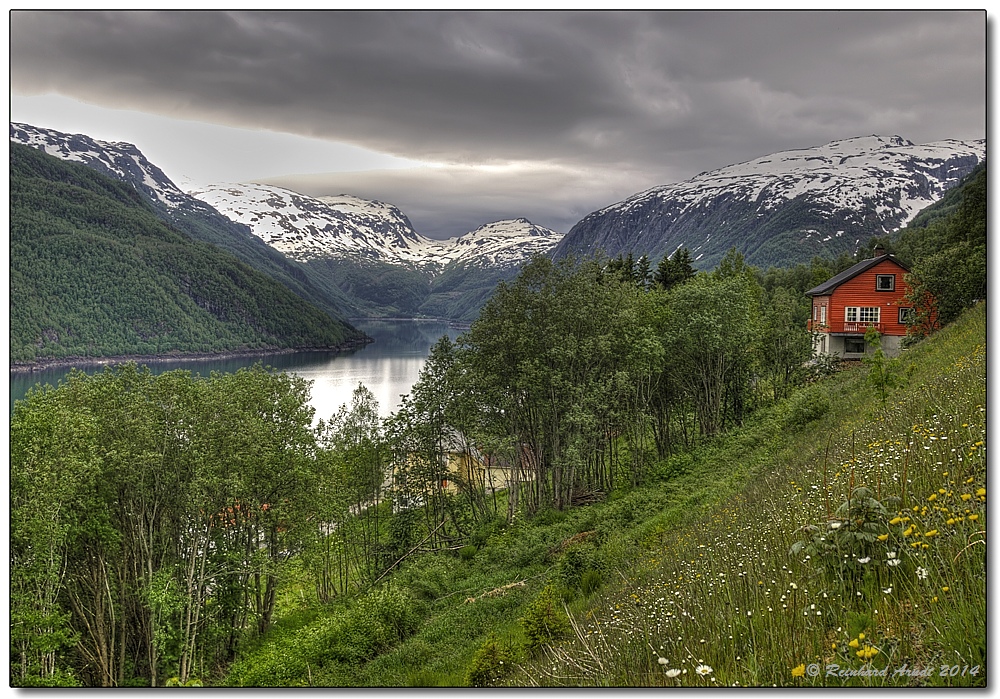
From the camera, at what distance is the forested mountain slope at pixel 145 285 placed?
65062 millimetres

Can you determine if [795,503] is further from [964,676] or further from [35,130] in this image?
[35,130]

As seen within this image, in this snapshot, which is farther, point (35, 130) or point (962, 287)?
point (962, 287)

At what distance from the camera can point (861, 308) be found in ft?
88.3

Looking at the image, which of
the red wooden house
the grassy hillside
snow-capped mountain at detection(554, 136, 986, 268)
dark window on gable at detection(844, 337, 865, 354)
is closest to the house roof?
the red wooden house

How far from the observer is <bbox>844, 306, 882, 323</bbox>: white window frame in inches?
1043

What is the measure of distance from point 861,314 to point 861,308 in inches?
11.2

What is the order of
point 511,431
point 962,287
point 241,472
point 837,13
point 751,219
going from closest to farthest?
point 837,13
point 241,472
point 962,287
point 511,431
point 751,219

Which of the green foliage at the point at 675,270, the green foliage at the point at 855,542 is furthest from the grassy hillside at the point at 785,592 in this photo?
the green foliage at the point at 675,270

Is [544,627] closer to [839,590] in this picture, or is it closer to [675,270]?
[839,590]

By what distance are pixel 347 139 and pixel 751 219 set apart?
56.0 m

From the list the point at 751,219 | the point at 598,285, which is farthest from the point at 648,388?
the point at 751,219

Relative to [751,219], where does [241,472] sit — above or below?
below

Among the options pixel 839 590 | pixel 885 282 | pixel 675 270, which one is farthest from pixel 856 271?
pixel 839 590

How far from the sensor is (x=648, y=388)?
2238 centimetres
